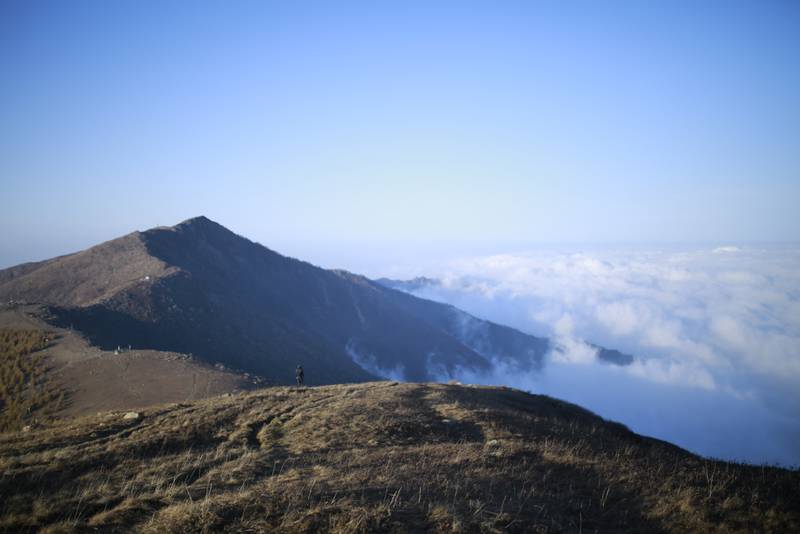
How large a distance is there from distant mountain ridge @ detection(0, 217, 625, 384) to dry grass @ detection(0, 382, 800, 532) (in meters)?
30.9

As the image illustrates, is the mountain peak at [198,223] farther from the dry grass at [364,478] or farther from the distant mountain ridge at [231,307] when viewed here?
the dry grass at [364,478]

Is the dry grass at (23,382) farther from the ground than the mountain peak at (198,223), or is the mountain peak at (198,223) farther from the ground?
the mountain peak at (198,223)

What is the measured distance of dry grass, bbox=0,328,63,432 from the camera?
1209 inches

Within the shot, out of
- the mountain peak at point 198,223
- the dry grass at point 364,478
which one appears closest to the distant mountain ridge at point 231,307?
the mountain peak at point 198,223

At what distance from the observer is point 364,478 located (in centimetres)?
1117

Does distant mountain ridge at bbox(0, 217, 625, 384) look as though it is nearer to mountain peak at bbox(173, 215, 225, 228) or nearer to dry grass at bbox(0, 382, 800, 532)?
mountain peak at bbox(173, 215, 225, 228)

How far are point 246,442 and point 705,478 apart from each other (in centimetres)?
1492

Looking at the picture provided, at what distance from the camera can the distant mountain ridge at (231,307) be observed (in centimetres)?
6494

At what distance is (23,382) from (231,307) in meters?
47.4

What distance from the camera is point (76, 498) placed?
10.0 metres

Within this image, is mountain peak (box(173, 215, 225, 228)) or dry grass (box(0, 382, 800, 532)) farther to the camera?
mountain peak (box(173, 215, 225, 228))

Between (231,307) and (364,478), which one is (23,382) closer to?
(364,478)

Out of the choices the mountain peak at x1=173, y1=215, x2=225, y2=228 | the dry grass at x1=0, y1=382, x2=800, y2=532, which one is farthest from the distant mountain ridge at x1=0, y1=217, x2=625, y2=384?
the dry grass at x1=0, y1=382, x2=800, y2=532

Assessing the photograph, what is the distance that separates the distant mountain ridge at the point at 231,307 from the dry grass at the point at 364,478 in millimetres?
30918
